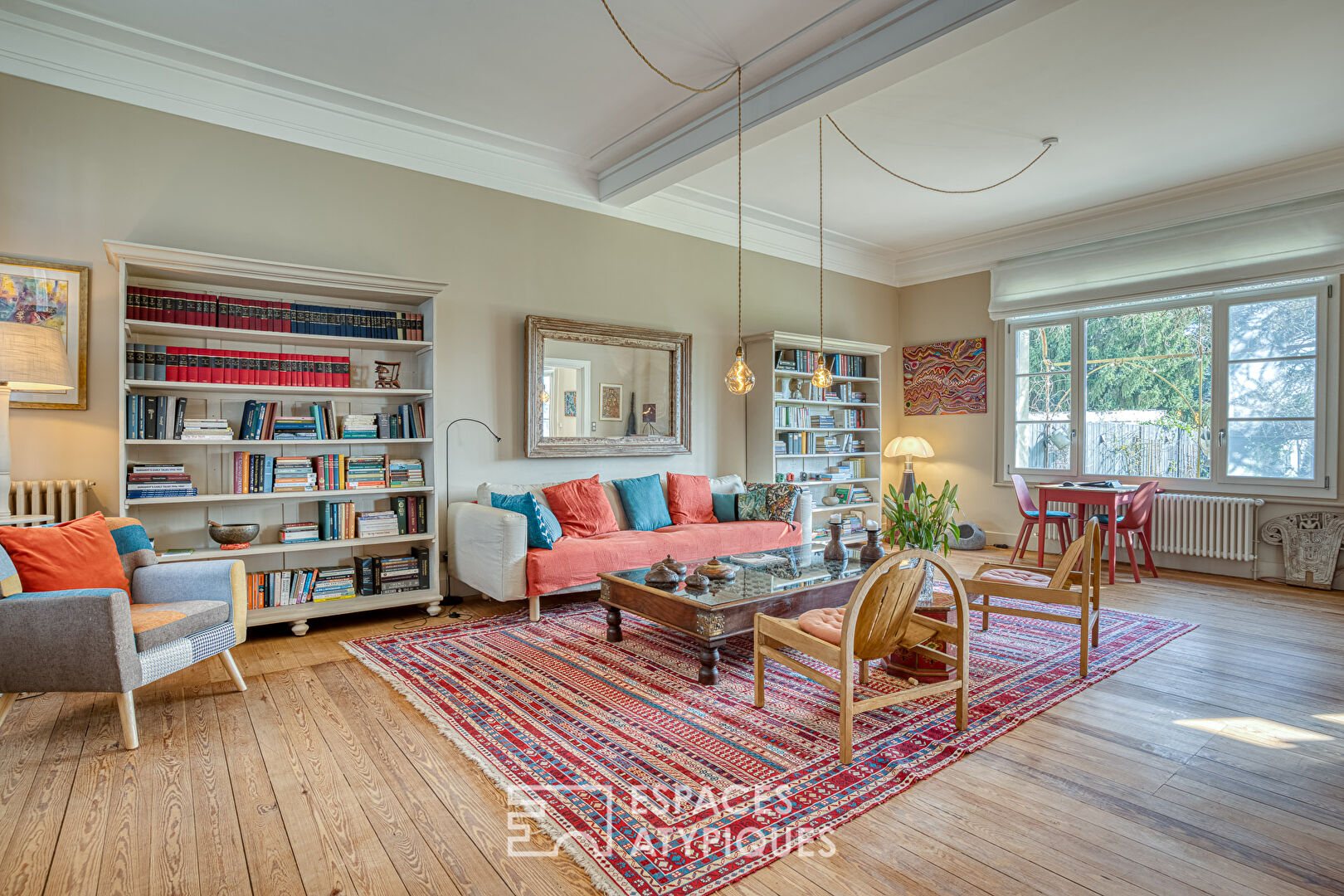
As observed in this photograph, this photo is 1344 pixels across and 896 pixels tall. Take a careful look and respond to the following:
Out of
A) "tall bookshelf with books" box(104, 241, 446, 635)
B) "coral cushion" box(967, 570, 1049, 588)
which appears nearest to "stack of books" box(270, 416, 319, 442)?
A: "tall bookshelf with books" box(104, 241, 446, 635)

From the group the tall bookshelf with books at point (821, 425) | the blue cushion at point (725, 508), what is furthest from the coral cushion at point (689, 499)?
the tall bookshelf with books at point (821, 425)

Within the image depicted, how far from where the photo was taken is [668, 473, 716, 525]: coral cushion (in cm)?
570

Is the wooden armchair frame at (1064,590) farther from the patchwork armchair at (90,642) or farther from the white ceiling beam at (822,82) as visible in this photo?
the patchwork armchair at (90,642)

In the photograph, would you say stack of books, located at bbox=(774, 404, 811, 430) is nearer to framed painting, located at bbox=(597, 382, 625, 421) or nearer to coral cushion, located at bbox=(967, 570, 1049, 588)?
framed painting, located at bbox=(597, 382, 625, 421)

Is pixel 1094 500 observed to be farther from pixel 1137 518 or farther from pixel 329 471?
pixel 329 471

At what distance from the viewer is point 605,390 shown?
568 cm

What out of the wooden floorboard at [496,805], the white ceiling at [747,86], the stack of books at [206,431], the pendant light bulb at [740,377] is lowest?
the wooden floorboard at [496,805]

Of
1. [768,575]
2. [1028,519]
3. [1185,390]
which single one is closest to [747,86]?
[768,575]

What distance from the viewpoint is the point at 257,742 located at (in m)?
2.64

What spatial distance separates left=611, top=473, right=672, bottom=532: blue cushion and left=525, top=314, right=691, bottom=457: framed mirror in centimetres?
38

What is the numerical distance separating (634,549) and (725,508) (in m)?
1.42

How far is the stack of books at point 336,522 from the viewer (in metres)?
4.27

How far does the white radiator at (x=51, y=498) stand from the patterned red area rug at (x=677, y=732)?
1.61m

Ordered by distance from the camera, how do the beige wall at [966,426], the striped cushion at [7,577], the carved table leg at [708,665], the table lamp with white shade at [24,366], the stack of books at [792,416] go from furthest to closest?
1. the beige wall at [966,426]
2. the stack of books at [792,416]
3. the carved table leg at [708,665]
4. the table lamp with white shade at [24,366]
5. the striped cushion at [7,577]
